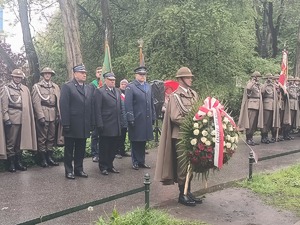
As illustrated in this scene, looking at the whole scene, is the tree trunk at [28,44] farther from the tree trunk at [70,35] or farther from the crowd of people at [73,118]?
the crowd of people at [73,118]

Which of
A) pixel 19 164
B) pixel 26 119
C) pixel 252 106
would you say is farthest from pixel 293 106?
pixel 19 164

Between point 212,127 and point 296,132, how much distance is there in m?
11.3

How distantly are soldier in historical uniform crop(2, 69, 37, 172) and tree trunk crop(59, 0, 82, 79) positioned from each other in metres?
4.31

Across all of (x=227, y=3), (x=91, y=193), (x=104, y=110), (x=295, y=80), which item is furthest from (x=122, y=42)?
(x=91, y=193)

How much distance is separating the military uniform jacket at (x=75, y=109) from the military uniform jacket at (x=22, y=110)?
1.25m

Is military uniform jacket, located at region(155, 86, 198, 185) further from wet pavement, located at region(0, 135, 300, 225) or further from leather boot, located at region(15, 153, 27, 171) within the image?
leather boot, located at region(15, 153, 27, 171)

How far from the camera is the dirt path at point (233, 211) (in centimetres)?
630

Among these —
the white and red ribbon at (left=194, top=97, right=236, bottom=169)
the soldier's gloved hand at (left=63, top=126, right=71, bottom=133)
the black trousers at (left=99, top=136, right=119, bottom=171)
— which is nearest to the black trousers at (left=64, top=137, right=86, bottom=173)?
the soldier's gloved hand at (left=63, top=126, right=71, bottom=133)

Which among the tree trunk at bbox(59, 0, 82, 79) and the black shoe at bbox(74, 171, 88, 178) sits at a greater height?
the tree trunk at bbox(59, 0, 82, 79)

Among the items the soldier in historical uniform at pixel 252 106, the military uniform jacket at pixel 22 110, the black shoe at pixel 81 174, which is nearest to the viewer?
the black shoe at pixel 81 174

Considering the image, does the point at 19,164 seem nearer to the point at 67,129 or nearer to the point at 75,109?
the point at 67,129

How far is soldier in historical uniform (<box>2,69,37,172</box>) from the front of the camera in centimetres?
894

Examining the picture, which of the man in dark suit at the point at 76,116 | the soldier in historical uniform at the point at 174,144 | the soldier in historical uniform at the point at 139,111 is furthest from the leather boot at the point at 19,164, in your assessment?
the soldier in historical uniform at the point at 174,144

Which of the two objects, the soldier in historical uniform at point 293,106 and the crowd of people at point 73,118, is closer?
the crowd of people at point 73,118
